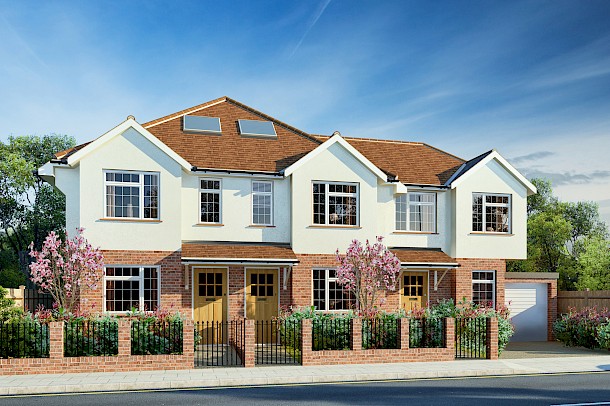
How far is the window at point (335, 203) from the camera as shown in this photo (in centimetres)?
2331

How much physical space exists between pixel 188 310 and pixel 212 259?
224cm

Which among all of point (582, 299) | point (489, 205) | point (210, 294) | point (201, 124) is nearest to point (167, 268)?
point (210, 294)

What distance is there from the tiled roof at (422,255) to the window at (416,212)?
2.90ft

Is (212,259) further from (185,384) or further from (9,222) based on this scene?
(9,222)

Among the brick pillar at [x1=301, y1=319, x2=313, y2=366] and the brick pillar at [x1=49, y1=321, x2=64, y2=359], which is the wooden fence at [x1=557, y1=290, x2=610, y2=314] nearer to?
the brick pillar at [x1=301, y1=319, x2=313, y2=366]

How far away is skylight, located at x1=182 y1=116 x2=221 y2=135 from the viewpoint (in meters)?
24.3

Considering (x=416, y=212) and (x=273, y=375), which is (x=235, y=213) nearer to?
(x=416, y=212)

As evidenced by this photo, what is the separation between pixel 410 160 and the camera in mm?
26938

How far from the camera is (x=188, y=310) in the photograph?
71.0 feet

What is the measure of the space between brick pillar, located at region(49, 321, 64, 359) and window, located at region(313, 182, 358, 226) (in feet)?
34.2

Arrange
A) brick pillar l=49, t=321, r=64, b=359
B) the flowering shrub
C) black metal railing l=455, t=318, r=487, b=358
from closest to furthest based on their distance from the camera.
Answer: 1. brick pillar l=49, t=321, r=64, b=359
2. black metal railing l=455, t=318, r=487, b=358
3. the flowering shrub

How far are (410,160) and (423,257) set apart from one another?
495cm

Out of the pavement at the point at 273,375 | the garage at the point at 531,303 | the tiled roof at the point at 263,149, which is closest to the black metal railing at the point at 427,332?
the pavement at the point at 273,375

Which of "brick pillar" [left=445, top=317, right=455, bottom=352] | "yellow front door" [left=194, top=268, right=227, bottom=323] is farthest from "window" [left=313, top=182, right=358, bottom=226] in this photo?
"brick pillar" [left=445, top=317, right=455, bottom=352]
